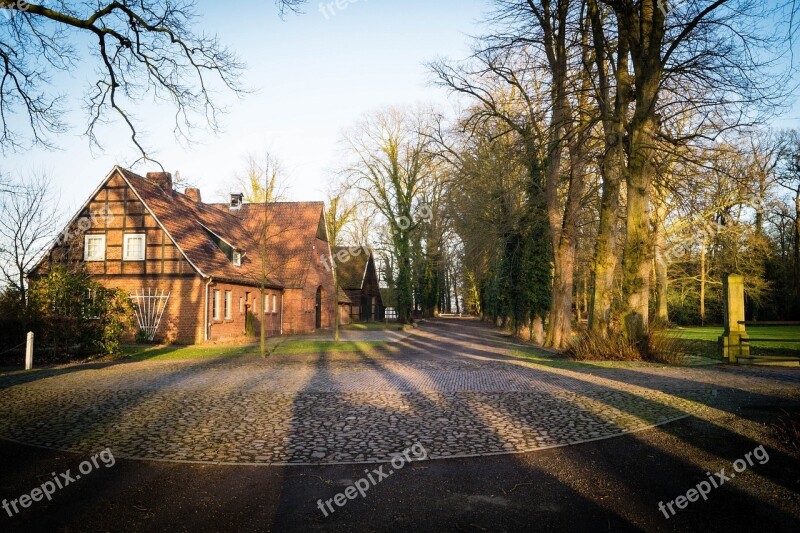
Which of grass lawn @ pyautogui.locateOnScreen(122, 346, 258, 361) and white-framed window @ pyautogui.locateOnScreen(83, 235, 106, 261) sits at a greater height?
white-framed window @ pyautogui.locateOnScreen(83, 235, 106, 261)

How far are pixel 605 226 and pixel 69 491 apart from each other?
15179mm

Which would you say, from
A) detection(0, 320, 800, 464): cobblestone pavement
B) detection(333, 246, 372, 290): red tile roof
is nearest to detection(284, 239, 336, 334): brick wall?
detection(333, 246, 372, 290): red tile roof

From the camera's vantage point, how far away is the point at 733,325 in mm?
14633

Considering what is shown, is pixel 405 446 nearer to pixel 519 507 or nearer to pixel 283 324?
pixel 519 507

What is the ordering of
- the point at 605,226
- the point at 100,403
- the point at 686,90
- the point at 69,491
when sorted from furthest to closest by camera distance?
the point at 605,226, the point at 686,90, the point at 100,403, the point at 69,491

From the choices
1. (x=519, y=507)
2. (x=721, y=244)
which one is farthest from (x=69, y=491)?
(x=721, y=244)

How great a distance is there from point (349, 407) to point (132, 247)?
20407 mm

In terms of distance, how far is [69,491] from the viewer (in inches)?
205

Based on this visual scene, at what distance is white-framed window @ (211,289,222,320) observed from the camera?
82.5ft

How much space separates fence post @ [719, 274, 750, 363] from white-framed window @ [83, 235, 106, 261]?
26.1 m

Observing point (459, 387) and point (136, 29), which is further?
point (459, 387)

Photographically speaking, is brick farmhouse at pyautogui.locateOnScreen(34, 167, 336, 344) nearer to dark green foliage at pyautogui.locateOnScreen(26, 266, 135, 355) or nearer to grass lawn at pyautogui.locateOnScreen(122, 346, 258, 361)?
grass lawn at pyautogui.locateOnScreen(122, 346, 258, 361)

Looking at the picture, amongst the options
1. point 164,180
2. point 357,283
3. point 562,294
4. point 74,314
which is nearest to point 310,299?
point 164,180

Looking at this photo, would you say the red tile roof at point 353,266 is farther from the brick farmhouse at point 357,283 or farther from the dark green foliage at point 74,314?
the dark green foliage at point 74,314
